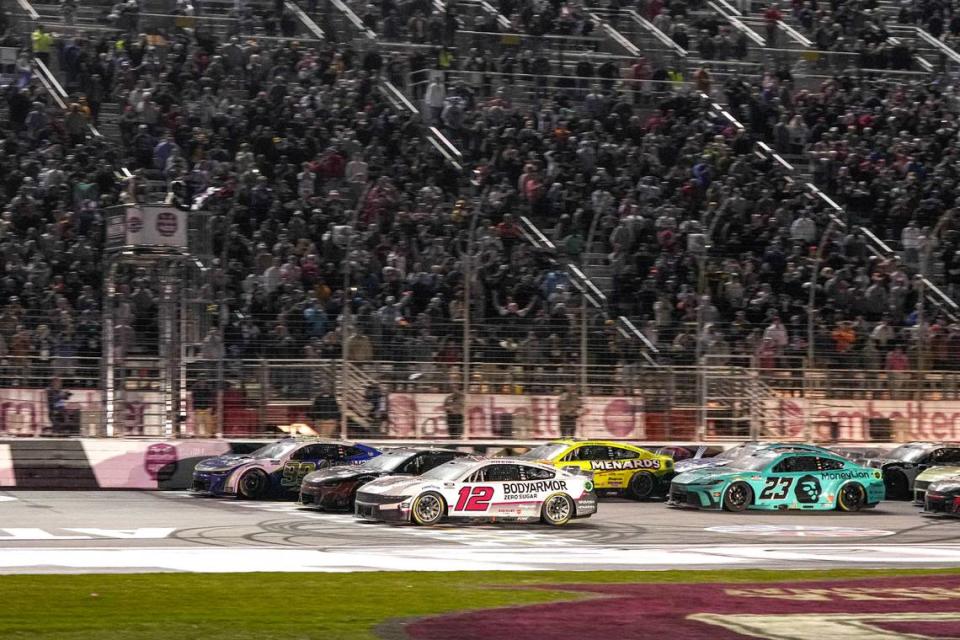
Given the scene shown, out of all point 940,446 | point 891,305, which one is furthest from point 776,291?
point 940,446

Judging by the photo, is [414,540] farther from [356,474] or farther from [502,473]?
[356,474]

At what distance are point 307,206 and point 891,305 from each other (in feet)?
41.7

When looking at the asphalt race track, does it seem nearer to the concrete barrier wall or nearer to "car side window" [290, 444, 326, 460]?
"car side window" [290, 444, 326, 460]

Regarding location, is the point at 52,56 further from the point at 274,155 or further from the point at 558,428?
the point at 558,428

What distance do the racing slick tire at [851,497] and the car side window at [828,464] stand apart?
323mm

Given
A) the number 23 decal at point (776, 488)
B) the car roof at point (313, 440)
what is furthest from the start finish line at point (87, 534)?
the number 23 decal at point (776, 488)

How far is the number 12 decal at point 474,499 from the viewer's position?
23.0m

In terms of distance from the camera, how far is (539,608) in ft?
45.4

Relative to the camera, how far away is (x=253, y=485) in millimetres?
27297

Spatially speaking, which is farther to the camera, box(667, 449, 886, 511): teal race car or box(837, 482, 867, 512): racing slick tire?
box(837, 482, 867, 512): racing slick tire

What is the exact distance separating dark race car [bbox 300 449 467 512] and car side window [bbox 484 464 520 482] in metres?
2.30

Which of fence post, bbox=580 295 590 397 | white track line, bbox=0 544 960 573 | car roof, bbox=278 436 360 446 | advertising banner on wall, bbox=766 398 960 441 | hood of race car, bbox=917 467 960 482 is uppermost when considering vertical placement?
fence post, bbox=580 295 590 397

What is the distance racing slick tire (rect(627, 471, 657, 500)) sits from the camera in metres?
→ 28.8

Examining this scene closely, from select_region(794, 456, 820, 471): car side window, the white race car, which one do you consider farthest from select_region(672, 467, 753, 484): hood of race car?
the white race car
